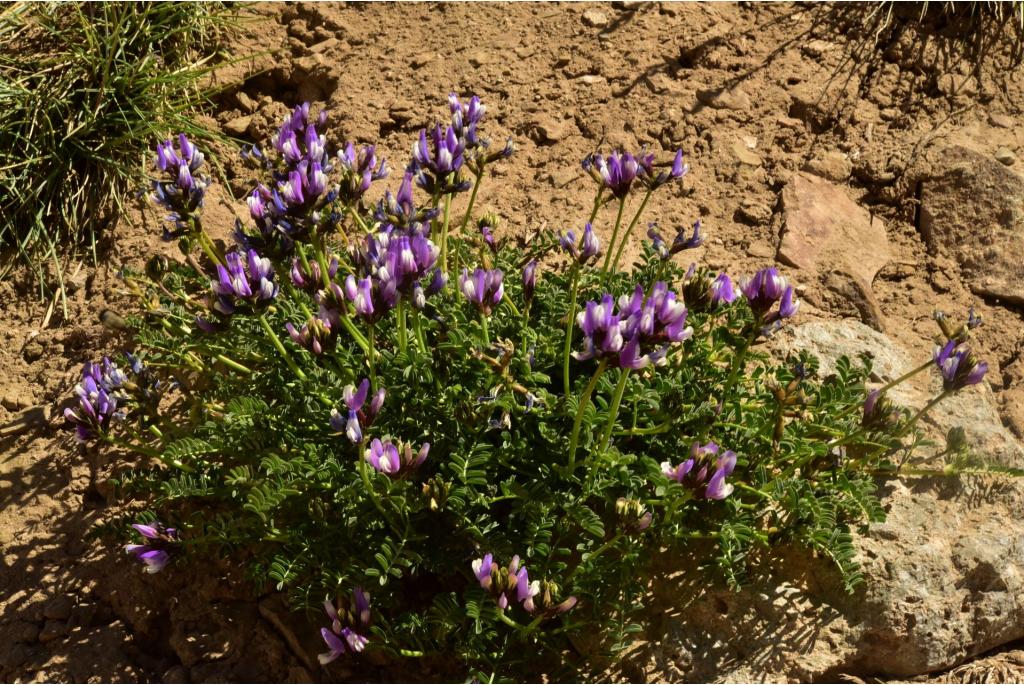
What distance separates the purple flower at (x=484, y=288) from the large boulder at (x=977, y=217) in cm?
240

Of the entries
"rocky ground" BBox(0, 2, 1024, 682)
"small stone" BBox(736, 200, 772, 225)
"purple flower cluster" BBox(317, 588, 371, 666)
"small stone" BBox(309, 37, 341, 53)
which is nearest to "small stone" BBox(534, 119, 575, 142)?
"rocky ground" BBox(0, 2, 1024, 682)

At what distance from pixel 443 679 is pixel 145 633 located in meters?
1.08

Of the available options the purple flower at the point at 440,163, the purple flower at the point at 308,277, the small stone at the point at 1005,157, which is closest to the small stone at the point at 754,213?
the small stone at the point at 1005,157

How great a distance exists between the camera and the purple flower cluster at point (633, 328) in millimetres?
2312

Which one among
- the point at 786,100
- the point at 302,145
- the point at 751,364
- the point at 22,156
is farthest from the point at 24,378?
the point at 786,100

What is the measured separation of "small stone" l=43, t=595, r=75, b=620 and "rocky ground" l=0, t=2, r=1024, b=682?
0.01 metres

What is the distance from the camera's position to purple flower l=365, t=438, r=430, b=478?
255cm

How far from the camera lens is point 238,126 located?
5141 millimetres

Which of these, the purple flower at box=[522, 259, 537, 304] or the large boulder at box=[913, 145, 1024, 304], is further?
the large boulder at box=[913, 145, 1024, 304]

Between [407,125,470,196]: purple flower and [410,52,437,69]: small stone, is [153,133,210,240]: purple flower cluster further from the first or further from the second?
[410,52,437,69]: small stone

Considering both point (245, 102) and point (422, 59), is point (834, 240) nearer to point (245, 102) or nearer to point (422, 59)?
point (422, 59)

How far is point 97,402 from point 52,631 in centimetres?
94

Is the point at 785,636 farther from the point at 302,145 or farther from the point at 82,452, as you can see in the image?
the point at 82,452

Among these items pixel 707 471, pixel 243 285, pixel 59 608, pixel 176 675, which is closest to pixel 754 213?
pixel 707 471
